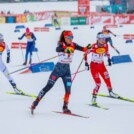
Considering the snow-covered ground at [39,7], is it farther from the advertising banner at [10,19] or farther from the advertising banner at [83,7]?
the advertising banner at [83,7]

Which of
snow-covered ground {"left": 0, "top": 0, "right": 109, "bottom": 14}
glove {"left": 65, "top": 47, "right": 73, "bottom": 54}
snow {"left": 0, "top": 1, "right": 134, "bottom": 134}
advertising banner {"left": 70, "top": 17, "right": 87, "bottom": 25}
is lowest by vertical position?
snow {"left": 0, "top": 1, "right": 134, "bottom": 134}

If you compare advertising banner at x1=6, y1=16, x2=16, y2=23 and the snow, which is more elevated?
advertising banner at x1=6, y1=16, x2=16, y2=23

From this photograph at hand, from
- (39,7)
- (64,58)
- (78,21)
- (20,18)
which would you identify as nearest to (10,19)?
(20,18)

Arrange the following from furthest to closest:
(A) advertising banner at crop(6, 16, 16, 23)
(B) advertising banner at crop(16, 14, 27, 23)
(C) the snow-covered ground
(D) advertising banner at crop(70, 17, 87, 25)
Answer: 1. (C) the snow-covered ground
2. (B) advertising banner at crop(16, 14, 27, 23)
3. (A) advertising banner at crop(6, 16, 16, 23)
4. (D) advertising banner at crop(70, 17, 87, 25)

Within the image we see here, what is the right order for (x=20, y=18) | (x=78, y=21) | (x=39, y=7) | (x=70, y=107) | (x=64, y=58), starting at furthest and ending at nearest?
(x=39, y=7) → (x=20, y=18) → (x=78, y=21) → (x=70, y=107) → (x=64, y=58)

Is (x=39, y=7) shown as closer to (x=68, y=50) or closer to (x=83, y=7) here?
(x=83, y=7)

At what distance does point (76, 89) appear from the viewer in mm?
12188

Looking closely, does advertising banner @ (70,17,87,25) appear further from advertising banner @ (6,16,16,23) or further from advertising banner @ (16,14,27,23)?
advertising banner @ (6,16,16,23)

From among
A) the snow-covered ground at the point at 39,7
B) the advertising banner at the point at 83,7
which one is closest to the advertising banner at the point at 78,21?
the advertising banner at the point at 83,7

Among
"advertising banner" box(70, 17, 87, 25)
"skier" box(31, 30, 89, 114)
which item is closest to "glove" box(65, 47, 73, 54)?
"skier" box(31, 30, 89, 114)

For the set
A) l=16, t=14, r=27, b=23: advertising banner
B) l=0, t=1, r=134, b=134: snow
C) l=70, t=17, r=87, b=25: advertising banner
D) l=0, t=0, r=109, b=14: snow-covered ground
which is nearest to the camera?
l=0, t=1, r=134, b=134: snow

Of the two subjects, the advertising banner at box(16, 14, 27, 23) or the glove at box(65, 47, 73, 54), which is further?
the advertising banner at box(16, 14, 27, 23)

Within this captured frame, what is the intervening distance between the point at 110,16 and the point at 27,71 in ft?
83.3

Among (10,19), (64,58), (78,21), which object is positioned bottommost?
(78,21)
